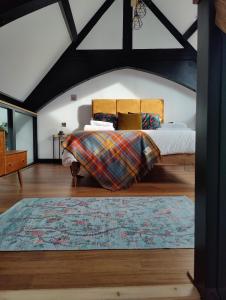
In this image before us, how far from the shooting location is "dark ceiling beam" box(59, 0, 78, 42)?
3.64m

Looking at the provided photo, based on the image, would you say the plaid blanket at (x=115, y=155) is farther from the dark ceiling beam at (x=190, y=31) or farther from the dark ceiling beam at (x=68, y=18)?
the dark ceiling beam at (x=190, y=31)

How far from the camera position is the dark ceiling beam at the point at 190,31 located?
15.4 ft

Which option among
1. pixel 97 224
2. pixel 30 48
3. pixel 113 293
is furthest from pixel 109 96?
pixel 113 293

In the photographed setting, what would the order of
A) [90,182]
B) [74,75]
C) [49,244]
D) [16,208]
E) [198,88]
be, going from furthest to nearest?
[74,75]
[90,182]
[16,208]
[49,244]
[198,88]

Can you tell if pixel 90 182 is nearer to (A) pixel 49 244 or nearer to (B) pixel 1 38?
(A) pixel 49 244

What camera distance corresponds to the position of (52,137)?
16.7 feet

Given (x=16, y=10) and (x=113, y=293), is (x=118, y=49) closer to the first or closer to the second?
(x=16, y=10)

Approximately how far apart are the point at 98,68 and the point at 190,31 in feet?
6.94

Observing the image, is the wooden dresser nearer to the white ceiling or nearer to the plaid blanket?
the plaid blanket

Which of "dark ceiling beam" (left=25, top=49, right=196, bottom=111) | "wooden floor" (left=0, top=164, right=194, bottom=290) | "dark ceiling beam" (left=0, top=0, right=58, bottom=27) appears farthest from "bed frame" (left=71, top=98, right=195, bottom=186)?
"wooden floor" (left=0, top=164, right=194, bottom=290)

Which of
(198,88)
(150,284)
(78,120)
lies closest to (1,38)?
(78,120)

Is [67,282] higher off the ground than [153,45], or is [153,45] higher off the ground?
[153,45]

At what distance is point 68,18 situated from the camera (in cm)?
400

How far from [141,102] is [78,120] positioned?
149cm
